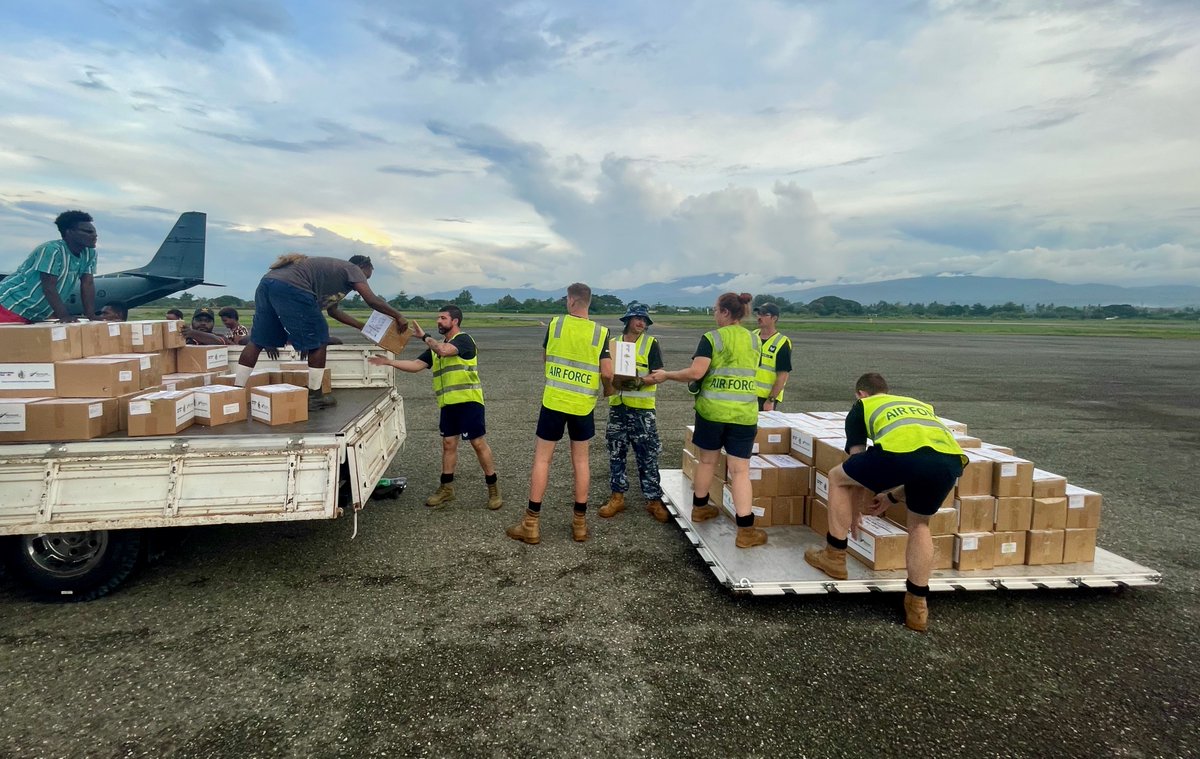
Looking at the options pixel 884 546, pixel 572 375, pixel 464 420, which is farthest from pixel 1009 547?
pixel 464 420

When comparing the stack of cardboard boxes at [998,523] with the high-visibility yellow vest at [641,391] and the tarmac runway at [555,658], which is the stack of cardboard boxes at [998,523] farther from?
the high-visibility yellow vest at [641,391]

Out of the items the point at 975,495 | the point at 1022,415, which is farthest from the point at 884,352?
the point at 975,495

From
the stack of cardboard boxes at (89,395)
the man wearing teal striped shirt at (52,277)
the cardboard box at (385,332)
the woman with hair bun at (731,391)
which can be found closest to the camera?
the stack of cardboard boxes at (89,395)

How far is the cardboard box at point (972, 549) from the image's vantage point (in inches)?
171

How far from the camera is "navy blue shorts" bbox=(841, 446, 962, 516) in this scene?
3.73m

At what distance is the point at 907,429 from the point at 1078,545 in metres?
2.04

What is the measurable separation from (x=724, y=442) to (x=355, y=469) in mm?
2921

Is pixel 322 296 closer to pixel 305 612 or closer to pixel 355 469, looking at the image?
pixel 355 469

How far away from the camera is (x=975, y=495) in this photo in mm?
4461

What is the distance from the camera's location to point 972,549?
4.36 meters

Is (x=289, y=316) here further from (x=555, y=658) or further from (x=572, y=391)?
(x=555, y=658)

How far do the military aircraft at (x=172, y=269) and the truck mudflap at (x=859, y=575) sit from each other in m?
33.9

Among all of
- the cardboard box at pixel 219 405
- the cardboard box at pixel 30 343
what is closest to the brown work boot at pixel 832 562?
the cardboard box at pixel 219 405

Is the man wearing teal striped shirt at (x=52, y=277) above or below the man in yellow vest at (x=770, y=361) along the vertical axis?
above
